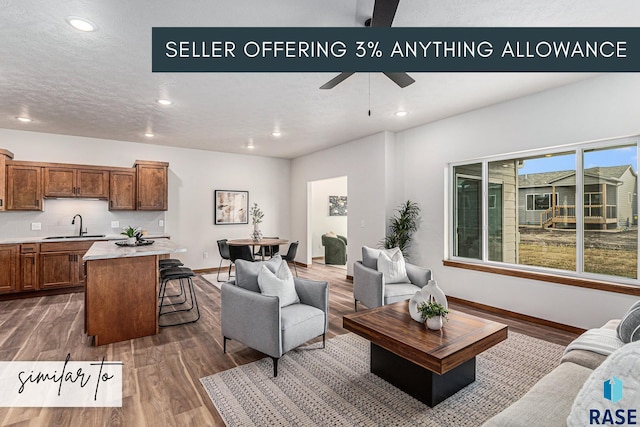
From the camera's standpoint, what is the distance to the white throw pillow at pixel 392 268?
3.91 metres

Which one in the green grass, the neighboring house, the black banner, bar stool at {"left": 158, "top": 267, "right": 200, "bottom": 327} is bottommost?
bar stool at {"left": 158, "top": 267, "right": 200, "bottom": 327}

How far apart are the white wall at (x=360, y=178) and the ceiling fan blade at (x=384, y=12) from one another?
3408 mm

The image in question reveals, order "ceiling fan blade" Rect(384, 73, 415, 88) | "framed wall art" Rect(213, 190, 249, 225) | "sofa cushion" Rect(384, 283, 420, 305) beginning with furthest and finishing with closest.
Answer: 1. "framed wall art" Rect(213, 190, 249, 225)
2. "sofa cushion" Rect(384, 283, 420, 305)
3. "ceiling fan blade" Rect(384, 73, 415, 88)

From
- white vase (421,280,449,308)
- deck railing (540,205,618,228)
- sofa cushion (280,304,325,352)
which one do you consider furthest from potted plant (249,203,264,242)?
deck railing (540,205,618,228)

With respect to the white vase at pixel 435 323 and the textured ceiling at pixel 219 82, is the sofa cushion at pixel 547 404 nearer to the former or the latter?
the white vase at pixel 435 323

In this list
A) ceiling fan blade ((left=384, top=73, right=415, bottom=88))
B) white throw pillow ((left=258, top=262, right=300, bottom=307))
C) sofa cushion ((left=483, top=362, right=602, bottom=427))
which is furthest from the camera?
white throw pillow ((left=258, top=262, right=300, bottom=307))

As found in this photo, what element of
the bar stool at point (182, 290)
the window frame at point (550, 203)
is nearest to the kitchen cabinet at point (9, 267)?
the bar stool at point (182, 290)

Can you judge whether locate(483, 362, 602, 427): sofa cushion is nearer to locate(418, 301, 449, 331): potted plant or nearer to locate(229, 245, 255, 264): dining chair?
locate(418, 301, 449, 331): potted plant

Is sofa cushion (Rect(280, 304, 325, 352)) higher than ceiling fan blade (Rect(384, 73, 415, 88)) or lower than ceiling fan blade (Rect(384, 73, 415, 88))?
lower

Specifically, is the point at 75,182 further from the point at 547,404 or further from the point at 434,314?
the point at 547,404

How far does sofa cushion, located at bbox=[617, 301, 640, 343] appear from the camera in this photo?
1906 mm

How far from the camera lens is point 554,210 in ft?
12.4

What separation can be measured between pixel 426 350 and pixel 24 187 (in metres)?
6.24

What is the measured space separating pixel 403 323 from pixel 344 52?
2200 mm
